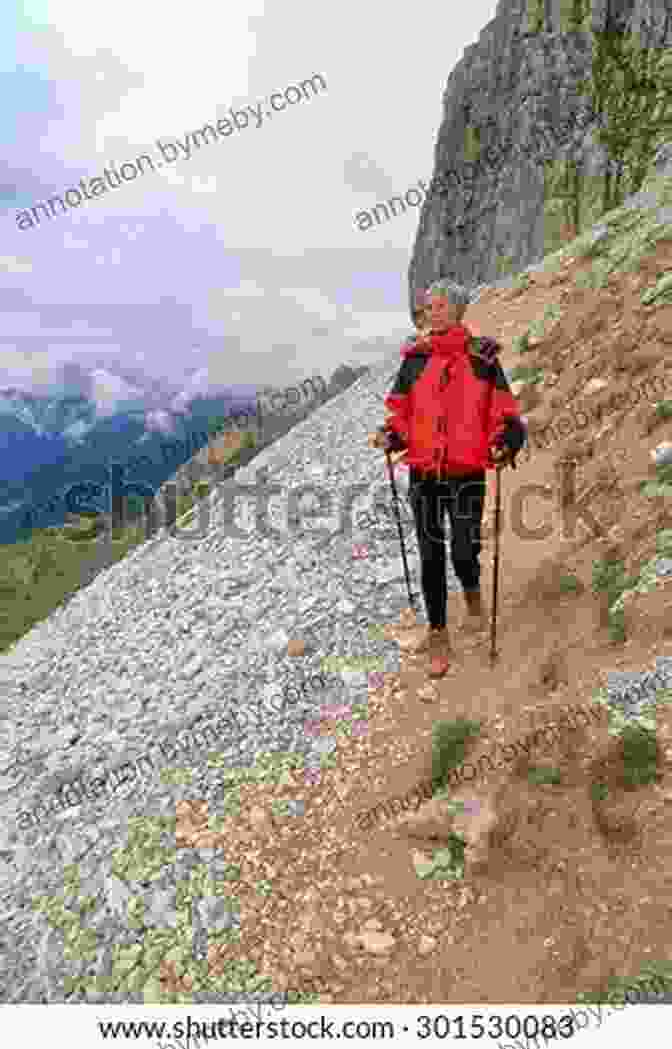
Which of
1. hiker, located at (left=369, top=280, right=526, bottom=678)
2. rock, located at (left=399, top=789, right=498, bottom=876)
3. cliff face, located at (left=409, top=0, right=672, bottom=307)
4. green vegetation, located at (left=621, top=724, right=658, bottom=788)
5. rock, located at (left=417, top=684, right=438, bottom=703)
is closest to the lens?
green vegetation, located at (left=621, top=724, right=658, bottom=788)

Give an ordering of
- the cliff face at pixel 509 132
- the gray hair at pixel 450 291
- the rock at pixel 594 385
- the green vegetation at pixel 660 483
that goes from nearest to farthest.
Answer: the gray hair at pixel 450 291 < the green vegetation at pixel 660 483 < the rock at pixel 594 385 < the cliff face at pixel 509 132

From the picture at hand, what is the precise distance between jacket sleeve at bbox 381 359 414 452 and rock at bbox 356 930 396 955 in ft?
16.6

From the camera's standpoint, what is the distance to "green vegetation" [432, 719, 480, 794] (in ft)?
27.2

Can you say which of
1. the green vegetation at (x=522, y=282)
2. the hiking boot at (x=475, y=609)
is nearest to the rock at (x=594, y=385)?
the hiking boot at (x=475, y=609)

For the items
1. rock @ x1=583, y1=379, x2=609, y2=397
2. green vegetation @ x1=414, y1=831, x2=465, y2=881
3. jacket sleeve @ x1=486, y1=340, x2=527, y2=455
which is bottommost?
green vegetation @ x1=414, y1=831, x2=465, y2=881

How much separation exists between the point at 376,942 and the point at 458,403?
5264 mm

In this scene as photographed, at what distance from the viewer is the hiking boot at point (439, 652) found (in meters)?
10.0

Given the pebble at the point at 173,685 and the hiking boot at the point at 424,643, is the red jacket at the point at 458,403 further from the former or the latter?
the pebble at the point at 173,685

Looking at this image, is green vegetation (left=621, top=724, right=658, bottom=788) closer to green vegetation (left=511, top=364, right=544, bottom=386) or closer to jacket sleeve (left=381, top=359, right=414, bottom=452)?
jacket sleeve (left=381, top=359, right=414, bottom=452)

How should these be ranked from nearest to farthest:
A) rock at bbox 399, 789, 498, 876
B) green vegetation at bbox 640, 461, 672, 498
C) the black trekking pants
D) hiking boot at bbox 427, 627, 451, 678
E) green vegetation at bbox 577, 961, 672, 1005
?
1. green vegetation at bbox 577, 961, 672, 1005
2. rock at bbox 399, 789, 498, 876
3. the black trekking pants
4. hiking boot at bbox 427, 627, 451, 678
5. green vegetation at bbox 640, 461, 672, 498

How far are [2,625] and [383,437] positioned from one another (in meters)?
156

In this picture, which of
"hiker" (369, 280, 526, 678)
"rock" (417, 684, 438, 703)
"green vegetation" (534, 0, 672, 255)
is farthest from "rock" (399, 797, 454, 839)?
"green vegetation" (534, 0, 672, 255)

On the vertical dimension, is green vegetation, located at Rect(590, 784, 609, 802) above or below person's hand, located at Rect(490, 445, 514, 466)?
below

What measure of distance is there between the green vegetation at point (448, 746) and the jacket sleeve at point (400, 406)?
3.16 m
